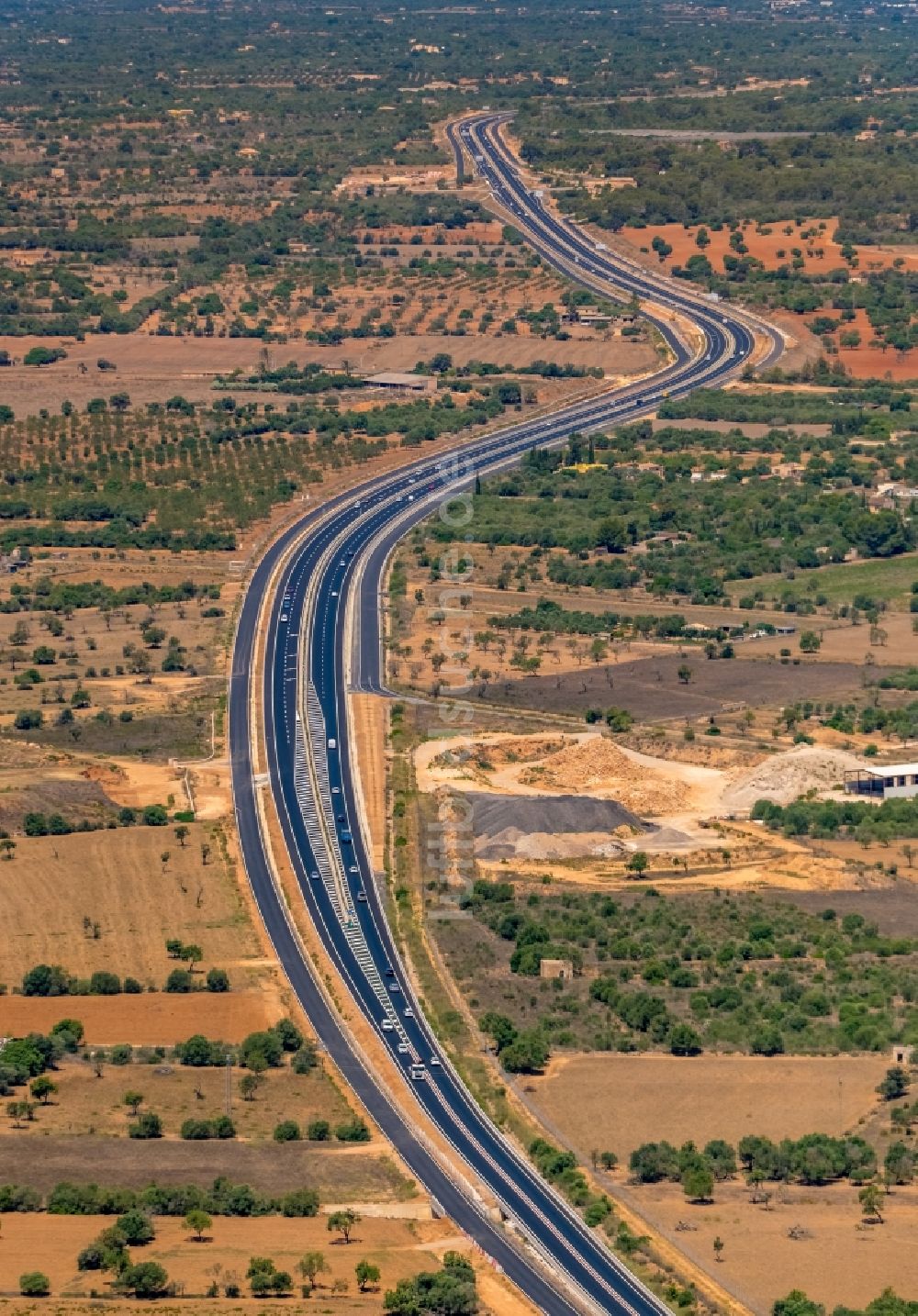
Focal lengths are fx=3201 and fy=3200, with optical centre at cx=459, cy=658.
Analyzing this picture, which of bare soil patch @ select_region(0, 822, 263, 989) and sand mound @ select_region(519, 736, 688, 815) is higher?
sand mound @ select_region(519, 736, 688, 815)

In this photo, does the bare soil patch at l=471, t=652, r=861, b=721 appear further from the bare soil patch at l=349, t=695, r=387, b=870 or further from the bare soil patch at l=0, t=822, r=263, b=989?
the bare soil patch at l=0, t=822, r=263, b=989

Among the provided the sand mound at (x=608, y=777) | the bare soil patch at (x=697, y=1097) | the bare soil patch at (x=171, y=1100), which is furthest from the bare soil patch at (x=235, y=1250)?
the sand mound at (x=608, y=777)

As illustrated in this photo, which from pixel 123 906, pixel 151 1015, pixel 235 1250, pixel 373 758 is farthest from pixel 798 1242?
pixel 373 758

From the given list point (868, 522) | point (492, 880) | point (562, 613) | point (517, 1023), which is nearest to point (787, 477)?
point (868, 522)

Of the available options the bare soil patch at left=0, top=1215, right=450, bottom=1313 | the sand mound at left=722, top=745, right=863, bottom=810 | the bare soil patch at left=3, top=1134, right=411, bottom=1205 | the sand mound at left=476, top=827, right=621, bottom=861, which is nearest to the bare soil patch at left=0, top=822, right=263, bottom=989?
the sand mound at left=476, top=827, right=621, bottom=861

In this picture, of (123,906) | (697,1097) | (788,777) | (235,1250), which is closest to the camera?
(235,1250)

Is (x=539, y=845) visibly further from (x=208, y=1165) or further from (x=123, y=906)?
(x=208, y=1165)
